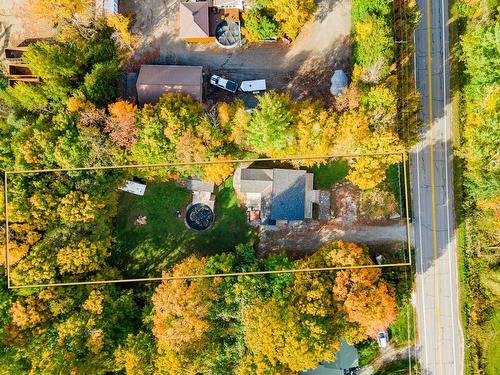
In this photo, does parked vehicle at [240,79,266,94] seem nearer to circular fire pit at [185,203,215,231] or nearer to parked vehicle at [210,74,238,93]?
parked vehicle at [210,74,238,93]

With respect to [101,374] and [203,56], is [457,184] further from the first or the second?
[101,374]

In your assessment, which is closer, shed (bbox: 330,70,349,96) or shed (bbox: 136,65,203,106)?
shed (bbox: 136,65,203,106)

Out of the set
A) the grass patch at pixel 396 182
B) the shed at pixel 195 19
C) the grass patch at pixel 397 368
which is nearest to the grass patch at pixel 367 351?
the grass patch at pixel 397 368

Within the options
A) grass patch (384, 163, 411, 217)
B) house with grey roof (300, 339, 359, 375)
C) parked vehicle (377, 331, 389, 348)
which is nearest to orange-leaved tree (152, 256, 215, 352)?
house with grey roof (300, 339, 359, 375)

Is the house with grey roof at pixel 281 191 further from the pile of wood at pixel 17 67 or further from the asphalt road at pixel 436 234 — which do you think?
the pile of wood at pixel 17 67

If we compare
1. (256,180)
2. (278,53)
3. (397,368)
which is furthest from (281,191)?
(397,368)

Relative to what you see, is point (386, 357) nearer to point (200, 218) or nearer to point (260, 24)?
point (200, 218)
